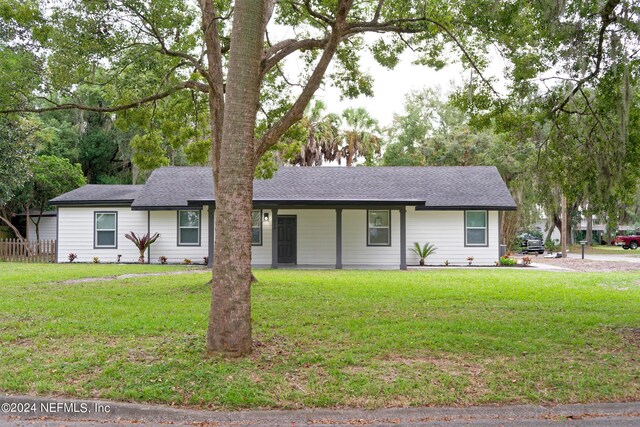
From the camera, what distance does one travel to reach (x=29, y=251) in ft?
76.1

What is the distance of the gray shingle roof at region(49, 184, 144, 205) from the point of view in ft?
74.3

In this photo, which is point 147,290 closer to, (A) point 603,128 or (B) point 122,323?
(B) point 122,323

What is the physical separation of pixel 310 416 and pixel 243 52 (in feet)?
13.2

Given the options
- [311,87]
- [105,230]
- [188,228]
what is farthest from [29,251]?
[311,87]

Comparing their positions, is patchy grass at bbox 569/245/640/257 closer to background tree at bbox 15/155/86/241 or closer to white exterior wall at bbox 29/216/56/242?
background tree at bbox 15/155/86/241

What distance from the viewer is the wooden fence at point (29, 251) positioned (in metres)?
23.2

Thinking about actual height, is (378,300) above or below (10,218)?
below

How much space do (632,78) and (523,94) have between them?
1676 millimetres

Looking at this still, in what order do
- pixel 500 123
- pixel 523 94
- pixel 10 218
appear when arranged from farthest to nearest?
1. pixel 10 218
2. pixel 500 123
3. pixel 523 94

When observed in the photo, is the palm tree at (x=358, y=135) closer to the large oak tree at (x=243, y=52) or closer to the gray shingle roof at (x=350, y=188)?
the gray shingle roof at (x=350, y=188)

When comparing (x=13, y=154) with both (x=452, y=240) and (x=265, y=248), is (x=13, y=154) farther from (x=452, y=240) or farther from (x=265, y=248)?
(x=452, y=240)

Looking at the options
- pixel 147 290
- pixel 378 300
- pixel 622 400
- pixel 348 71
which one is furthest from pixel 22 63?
pixel 622 400

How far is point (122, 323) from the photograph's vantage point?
809cm

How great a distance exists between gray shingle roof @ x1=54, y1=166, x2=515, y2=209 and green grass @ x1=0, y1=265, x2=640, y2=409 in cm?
983
